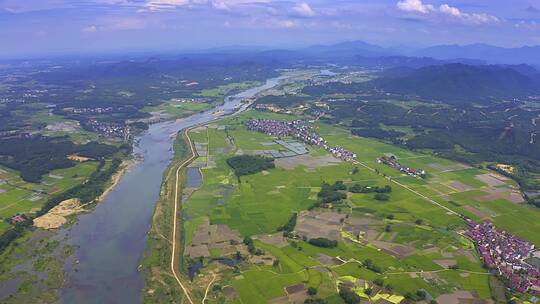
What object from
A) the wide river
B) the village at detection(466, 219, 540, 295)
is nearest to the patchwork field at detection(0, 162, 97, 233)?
the wide river

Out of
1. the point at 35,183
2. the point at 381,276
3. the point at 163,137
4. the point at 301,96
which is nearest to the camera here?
the point at 381,276

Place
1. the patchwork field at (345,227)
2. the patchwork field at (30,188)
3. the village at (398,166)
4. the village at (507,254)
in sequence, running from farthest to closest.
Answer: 1. the village at (398,166)
2. the patchwork field at (30,188)
3. the village at (507,254)
4. the patchwork field at (345,227)

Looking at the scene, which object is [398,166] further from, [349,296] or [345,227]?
[349,296]

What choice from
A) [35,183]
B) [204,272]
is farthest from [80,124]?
[204,272]

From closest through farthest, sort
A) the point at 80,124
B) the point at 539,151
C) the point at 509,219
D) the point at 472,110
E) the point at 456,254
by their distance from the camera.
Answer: the point at 456,254 < the point at 509,219 < the point at 539,151 < the point at 80,124 < the point at 472,110

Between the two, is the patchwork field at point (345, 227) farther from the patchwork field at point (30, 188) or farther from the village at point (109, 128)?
the village at point (109, 128)

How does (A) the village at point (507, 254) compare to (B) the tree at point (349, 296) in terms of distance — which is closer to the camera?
(B) the tree at point (349, 296)

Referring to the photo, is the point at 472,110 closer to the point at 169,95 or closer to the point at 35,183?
the point at 169,95

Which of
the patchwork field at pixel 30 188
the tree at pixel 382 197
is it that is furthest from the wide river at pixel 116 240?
the tree at pixel 382 197
